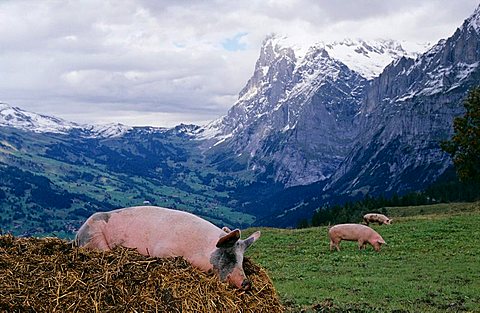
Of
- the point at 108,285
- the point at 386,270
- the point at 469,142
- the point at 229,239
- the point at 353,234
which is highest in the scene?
the point at 469,142

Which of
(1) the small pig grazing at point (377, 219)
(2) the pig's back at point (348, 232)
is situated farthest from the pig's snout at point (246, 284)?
(1) the small pig grazing at point (377, 219)

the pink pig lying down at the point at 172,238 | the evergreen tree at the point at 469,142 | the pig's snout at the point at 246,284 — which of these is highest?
the evergreen tree at the point at 469,142

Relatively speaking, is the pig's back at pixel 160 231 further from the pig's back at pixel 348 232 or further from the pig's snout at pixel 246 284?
the pig's back at pixel 348 232

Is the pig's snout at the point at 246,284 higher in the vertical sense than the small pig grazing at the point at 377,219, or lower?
higher

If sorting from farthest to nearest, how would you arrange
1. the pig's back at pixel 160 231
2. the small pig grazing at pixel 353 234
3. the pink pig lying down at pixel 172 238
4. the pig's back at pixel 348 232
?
1. the pig's back at pixel 348 232
2. the small pig grazing at pixel 353 234
3. the pig's back at pixel 160 231
4. the pink pig lying down at pixel 172 238

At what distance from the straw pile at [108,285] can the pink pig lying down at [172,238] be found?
31 cm

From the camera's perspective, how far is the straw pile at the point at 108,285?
22.9ft

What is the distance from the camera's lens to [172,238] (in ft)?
29.8

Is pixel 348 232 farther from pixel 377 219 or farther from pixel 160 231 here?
pixel 160 231

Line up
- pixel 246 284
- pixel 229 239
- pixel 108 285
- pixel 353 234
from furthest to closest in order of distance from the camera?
pixel 353 234 < pixel 229 239 < pixel 246 284 < pixel 108 285

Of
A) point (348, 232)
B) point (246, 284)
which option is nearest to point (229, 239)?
point (246, 284)

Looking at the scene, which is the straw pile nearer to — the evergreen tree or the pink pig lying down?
the pink pig lying down

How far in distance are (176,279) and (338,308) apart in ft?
24.5

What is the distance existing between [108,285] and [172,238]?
1.95 meters
